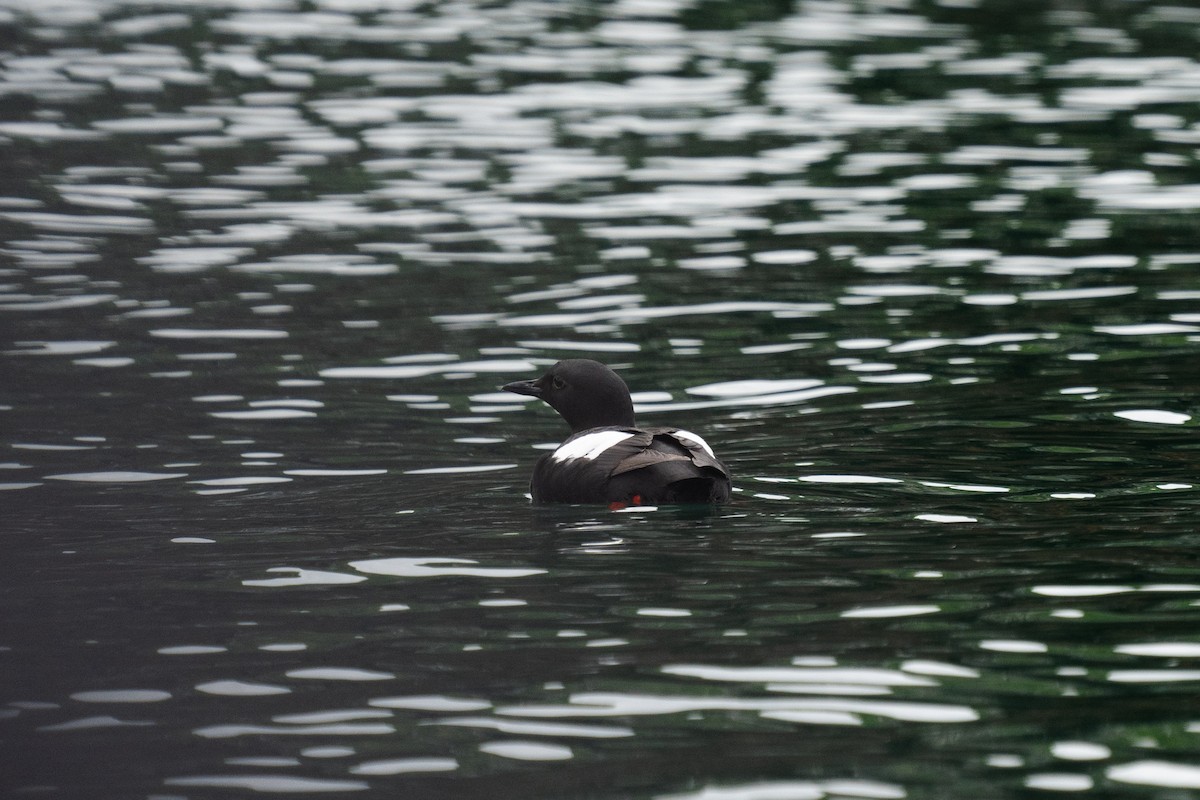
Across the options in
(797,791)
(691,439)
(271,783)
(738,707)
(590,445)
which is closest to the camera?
(797,791)

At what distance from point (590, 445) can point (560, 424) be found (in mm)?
2831

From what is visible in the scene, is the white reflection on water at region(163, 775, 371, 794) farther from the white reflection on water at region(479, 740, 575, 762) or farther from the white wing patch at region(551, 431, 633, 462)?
the white wing patch at region(551, 431, 633, 462)

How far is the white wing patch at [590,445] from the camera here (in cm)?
1073

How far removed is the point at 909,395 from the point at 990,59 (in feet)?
53.8

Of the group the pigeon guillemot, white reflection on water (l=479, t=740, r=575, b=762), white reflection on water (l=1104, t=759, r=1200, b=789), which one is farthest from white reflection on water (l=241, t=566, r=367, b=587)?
white reflection on water (l=1104, t=759, r=1200, b=789)

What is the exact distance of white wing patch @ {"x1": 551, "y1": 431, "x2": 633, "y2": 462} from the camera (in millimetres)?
10734

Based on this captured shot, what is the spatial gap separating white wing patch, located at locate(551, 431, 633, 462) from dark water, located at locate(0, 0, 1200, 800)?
352mm

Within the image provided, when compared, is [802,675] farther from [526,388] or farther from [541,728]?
[526,388]

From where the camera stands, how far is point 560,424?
13648mm

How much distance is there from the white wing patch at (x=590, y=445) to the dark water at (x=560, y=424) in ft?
1.16

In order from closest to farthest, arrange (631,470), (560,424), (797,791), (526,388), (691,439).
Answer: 1. (797,791)
2. (631,470)
3. (691,439)
4. (526,388)
5. (560,424)

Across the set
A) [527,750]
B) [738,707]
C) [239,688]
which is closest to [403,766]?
[527,750]

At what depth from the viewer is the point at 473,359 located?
49.8 ft

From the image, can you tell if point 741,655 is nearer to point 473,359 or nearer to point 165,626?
point 165,626
